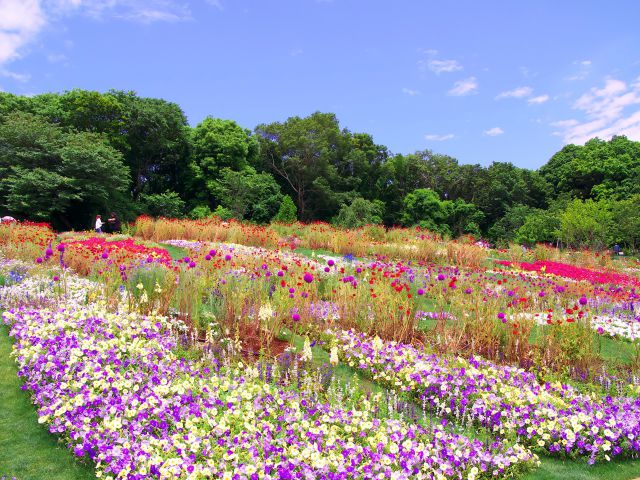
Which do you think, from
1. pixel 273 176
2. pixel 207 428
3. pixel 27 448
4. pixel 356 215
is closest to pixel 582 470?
pixel 207 428

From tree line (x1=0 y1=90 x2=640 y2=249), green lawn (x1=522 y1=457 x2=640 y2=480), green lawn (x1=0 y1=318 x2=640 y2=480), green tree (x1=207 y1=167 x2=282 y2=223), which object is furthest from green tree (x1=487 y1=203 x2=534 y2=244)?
green lawn (x1=0 y1=318 x2=640 y2=480)

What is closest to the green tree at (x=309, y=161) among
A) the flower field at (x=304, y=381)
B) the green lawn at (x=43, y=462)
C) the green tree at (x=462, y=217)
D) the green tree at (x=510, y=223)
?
the green tree at (x=462, y=217)

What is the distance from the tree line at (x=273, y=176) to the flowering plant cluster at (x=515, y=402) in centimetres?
1940

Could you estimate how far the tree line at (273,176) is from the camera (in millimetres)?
21438

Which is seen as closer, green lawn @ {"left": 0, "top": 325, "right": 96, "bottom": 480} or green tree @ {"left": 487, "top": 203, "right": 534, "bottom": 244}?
green lawn @ {"left": 0, "top": 325, "right": 96, "bottom": 480}

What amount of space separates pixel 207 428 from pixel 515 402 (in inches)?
94.0

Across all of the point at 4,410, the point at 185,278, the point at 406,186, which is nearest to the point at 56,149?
the point at 185,278

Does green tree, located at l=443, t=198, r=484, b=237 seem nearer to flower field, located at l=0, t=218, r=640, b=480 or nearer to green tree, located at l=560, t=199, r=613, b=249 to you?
green tree, located at l=560, t=199, r=613, b=249

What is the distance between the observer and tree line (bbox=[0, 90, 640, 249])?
70.3 ft

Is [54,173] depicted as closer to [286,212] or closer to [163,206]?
[163,206]

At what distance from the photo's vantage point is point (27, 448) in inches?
129

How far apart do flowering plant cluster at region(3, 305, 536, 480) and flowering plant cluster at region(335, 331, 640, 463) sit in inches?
13.8

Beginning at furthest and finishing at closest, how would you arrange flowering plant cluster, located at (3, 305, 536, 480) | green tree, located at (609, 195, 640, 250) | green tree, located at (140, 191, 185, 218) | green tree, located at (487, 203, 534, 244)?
green tree, located at (487, 203, 534, 244)
green tree, located at (140, 191, 185, 218)
green tree, located at (609, 195, 640, 250)
flowering plant cluster, located at (3, 305, 536, 480)

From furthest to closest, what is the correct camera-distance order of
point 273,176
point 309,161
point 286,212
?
point 273,176, point 309,161, point 286,212
